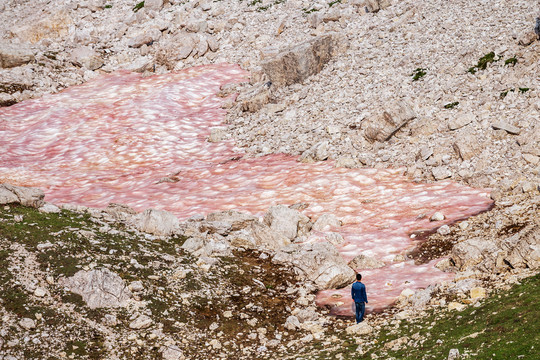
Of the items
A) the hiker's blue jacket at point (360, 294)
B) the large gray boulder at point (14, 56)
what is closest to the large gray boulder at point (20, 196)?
the hiker's blue jacket at point (360, 294)

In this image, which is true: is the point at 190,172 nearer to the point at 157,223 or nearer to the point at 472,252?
the point at 157,223

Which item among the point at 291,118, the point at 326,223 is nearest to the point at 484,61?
the point at 291,118

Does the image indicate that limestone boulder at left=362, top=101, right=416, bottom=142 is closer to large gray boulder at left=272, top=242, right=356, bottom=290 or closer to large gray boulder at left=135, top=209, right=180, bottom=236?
large gray boulder at left=272, top=242, right=356, bottom=290

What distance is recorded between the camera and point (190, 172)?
31094mm

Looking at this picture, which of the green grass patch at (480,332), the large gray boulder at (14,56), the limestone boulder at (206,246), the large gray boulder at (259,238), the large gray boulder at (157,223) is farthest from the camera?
the large gray boulder at (14,56)

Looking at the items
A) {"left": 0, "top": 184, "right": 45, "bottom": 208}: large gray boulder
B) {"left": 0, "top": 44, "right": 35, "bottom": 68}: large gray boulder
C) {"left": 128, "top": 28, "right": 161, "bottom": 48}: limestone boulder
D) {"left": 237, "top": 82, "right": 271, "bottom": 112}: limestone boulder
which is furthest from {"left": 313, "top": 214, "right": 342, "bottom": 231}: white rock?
{"left": 0, "top": 44, "right": 35, "bottom": 68}: large gray boulder

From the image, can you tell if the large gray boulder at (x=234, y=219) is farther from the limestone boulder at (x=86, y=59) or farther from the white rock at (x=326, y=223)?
the limestone boulder at (x=86, y=59)

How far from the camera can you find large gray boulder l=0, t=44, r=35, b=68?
1710 inches

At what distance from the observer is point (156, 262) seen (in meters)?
17.6

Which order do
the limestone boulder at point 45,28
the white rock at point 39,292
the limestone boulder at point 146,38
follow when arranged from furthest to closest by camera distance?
the limestone boulder at point 45,28 < the limestone boulder at point 146,38 < the white rock at point 39,292

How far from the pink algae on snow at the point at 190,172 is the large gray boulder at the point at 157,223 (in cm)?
356

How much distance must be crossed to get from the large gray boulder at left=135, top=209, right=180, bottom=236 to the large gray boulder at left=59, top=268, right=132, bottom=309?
14.7ft

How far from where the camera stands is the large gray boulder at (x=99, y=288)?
14984 mm

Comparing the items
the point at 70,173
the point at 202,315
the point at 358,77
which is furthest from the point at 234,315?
the point at 358,77
